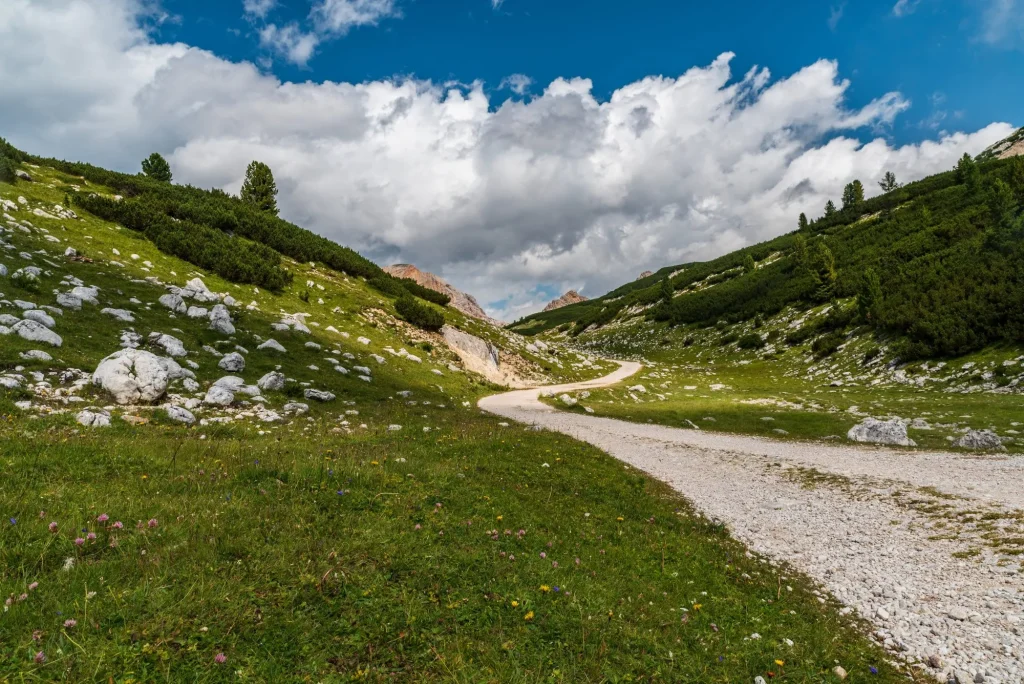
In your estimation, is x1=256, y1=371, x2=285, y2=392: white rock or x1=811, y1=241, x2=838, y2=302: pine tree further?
x1=811, y1=241, x2=838, y2=302: pine tree

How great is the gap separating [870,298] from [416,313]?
53.5 meters

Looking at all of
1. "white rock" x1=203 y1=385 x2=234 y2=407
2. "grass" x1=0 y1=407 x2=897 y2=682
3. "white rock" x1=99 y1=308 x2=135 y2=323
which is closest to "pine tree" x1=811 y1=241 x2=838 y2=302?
"grass" x1=0 y1=407 x2=897 y2=682

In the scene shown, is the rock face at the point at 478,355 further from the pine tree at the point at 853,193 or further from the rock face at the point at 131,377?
the pine tree at the point at 853,193

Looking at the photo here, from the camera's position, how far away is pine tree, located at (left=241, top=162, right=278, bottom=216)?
70125 mm

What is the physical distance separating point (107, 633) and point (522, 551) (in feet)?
19.8

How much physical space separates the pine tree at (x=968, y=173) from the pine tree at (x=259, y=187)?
119 metres

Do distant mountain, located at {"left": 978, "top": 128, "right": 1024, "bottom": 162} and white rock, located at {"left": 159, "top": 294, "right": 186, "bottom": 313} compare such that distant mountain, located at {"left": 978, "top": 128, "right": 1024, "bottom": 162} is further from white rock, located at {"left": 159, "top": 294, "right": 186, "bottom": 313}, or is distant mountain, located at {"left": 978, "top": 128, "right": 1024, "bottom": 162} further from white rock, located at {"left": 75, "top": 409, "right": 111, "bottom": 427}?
white rock, located at {"left": 75, "top": 409, "right": 111, "bottom": 427}

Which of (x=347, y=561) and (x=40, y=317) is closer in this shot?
(x=347, y=561)

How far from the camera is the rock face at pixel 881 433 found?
22938mm

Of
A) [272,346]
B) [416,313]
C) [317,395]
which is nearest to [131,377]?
[317,395]

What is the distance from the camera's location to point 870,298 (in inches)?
2109

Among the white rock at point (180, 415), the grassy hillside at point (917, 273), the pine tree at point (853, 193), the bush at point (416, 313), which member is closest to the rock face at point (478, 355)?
the bush at point (416, 313)

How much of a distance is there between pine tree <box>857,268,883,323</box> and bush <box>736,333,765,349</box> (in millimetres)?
14731

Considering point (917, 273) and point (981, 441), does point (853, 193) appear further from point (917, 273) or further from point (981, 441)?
point (981, 441)
